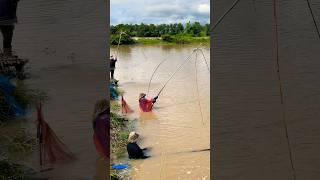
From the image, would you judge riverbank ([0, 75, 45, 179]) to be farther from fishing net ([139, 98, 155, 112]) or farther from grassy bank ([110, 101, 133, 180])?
fishing net ([139, 98, 155, 112])

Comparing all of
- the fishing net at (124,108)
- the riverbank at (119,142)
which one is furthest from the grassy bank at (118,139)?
the fishing net at (124,108)

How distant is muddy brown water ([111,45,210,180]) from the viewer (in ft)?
17.9

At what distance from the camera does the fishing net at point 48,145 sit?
3.57m

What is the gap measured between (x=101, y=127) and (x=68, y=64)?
547 mm

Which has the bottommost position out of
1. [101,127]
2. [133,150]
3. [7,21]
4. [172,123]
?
[133,150]

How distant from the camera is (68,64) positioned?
11.6ft

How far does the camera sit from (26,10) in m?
3.47

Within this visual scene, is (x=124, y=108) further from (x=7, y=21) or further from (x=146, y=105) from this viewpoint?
(x=7, y=21)
